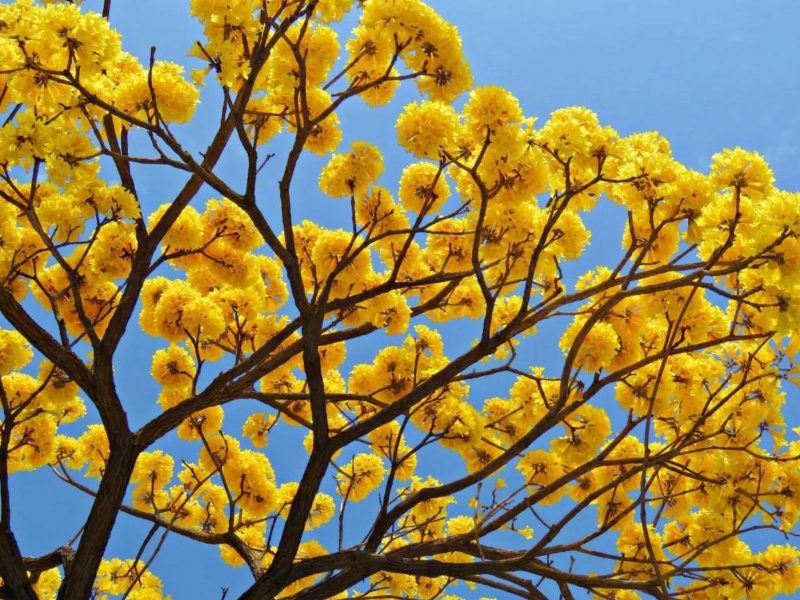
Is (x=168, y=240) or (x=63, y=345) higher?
(x=168, y=240)

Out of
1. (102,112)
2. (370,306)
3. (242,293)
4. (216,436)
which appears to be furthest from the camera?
(216,436)

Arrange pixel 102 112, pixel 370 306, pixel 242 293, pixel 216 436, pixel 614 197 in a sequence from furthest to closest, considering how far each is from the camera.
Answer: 1. pixel 216 436
2. pixel 242 293
3. pixel 370 306
4. pixel 102 112
5. pixel 614 197

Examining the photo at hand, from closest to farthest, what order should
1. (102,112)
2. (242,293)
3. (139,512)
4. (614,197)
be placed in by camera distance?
1. (614,197)
2. (102,112)
3. (242,293)
4. (139,512)

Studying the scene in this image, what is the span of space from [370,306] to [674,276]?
7.36 ft

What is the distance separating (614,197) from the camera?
191 inches

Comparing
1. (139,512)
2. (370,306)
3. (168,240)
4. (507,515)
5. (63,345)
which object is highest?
(168,240)

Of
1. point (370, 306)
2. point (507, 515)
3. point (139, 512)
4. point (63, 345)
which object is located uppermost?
point (370, 306)

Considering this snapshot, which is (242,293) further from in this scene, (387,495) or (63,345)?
(387,495)

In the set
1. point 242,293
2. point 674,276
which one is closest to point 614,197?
point 674,276

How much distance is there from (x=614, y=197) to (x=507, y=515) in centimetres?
251

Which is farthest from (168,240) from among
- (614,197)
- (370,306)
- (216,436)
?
(614,197)

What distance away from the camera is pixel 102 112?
521 centimetres

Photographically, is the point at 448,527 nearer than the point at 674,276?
No

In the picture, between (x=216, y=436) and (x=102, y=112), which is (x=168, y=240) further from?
(x=216, y=436)
